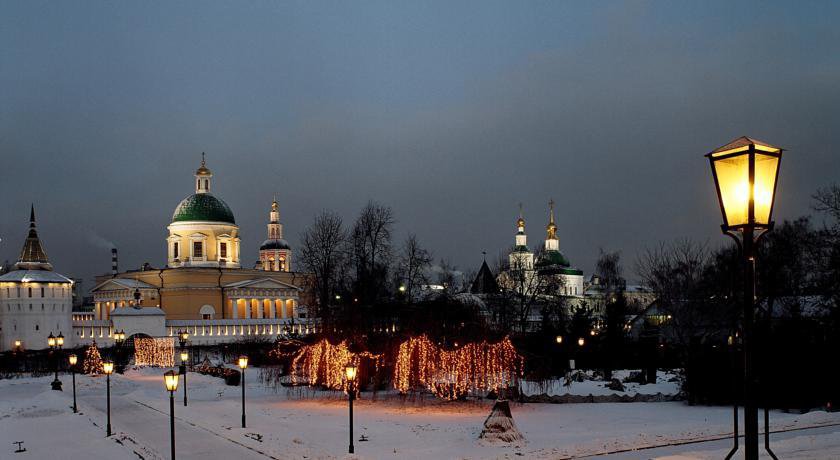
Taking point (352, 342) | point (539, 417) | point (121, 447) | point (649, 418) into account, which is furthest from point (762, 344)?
point (121, 447)

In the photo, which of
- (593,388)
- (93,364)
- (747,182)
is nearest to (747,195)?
(747,182)

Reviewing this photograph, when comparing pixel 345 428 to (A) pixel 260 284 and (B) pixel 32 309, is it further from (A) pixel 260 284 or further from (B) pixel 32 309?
(A) pixel 260 284

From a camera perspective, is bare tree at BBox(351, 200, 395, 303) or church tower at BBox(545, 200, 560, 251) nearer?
bare tree at BBox(351, 200, 395, 303)

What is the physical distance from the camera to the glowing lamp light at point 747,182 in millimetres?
6359

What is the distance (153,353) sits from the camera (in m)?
57.2

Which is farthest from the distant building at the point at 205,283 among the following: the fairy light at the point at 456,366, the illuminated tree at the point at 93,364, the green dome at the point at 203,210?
the fairy light at the point at 456,366

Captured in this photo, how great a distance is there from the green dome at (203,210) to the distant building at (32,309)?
2200 centimetres

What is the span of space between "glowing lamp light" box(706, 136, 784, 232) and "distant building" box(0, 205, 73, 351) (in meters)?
64.0

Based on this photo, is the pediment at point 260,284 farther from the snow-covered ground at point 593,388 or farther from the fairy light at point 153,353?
the snow-covered ground at point 593,388

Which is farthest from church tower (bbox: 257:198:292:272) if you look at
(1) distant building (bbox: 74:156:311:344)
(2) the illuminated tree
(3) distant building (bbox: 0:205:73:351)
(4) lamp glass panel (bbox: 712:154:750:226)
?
(4) lamp glass panel (bbox: 712:154:750:226)

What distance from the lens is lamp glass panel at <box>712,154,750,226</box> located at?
6.40 metres

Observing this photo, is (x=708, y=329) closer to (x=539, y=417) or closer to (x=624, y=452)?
(x=539, y=417)

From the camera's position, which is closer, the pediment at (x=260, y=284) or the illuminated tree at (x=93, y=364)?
the illuminated tree at (x=93, y=364)

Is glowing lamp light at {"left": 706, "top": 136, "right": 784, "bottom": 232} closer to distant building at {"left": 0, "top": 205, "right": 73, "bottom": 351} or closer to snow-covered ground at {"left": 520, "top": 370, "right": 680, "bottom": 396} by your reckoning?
snow-covered ground at {"left": 520, "top": 370, "right": 680, "bottom": 396}
